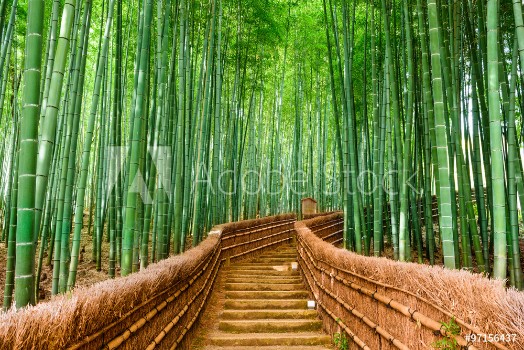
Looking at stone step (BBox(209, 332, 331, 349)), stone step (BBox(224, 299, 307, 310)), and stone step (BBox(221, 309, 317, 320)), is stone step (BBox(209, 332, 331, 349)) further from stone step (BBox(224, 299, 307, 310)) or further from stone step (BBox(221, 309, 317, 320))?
stone step (BBox(224, 299, 307, 310))

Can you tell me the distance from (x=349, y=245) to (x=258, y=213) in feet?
22.4

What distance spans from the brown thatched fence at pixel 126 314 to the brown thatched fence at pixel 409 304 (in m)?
1.14

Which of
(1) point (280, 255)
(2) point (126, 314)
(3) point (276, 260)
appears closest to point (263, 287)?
(3) point (276, 260)

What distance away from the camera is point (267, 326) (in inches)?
147

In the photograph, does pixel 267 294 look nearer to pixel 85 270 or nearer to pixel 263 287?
pixel 263 287

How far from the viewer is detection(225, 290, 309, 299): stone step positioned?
460cm

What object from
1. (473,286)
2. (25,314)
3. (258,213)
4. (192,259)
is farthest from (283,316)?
(258,213)

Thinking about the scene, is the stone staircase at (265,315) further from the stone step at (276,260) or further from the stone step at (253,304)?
the stone step at (276,260)

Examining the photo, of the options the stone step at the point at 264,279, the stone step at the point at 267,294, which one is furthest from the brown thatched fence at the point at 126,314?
the stone step at the point at 264,279

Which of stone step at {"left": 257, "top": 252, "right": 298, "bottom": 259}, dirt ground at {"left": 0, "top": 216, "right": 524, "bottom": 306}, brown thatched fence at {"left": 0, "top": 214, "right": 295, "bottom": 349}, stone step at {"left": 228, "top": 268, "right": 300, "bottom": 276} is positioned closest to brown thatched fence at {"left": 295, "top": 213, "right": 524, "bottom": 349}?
brown thatched fence at {"left": 0, "top": 214, "right": 295, "bottom": 349}

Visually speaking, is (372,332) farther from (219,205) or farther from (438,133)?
(219,205)

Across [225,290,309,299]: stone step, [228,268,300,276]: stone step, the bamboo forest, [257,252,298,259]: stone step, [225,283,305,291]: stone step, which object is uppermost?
the bamboo forest

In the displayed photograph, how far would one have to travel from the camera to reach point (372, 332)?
98.2 inches

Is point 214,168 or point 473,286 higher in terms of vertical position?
point 214,168
